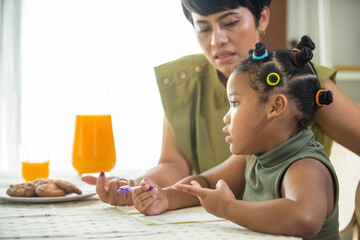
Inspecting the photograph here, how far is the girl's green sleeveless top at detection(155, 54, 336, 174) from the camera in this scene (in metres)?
1.66

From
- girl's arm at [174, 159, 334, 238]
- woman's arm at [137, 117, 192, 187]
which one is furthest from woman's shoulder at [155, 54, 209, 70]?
girl's arm at [174, 159, 334, 238]

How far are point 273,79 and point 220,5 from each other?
48 centimetres

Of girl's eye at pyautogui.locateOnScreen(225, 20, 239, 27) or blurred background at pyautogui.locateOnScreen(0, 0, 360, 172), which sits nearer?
girl's eye at pyautogui.locateOnScreen(225, 20, 239, 27)

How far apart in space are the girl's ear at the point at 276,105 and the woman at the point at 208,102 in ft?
0.88

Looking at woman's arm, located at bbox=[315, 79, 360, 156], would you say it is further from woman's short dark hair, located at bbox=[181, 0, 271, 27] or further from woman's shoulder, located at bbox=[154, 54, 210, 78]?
woman's shoulder, located at bbox=[154, 54, 210, 78]

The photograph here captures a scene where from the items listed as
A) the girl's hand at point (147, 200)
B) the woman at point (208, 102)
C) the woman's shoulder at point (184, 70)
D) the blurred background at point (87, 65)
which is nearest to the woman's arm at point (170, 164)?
the woman at point (208, 102)

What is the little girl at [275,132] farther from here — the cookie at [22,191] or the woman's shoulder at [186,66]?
the woman's shoulder at [186,66]

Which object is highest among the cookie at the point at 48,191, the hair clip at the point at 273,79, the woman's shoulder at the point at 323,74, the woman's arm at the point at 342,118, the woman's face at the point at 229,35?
the woman's face at the point at 229,35

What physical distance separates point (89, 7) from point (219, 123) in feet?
5.94

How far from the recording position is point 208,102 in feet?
5.55

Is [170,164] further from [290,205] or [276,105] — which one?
[290,205]

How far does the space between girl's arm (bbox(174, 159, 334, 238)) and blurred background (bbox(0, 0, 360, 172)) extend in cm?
220

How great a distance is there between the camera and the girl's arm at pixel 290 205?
0.84 metres

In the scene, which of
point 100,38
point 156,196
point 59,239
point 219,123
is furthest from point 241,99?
point 100,38
